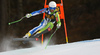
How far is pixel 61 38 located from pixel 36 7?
156 centimetres

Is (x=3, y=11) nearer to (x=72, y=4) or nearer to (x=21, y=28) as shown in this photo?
Answer: (x=21, y=28)

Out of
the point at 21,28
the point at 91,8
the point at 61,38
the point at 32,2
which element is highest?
the point at 32,2

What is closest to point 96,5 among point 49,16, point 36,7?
point 36,7

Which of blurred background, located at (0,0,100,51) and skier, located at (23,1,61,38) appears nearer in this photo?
skier, located at (23,1,61,38)

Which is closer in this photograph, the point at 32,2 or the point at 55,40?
the point at 32,2

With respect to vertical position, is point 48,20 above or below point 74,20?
above

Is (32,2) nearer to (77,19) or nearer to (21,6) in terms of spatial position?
(21,6)

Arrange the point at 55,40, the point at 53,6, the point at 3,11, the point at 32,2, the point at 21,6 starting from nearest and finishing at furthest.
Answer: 1. the point at 53,6
2. the point at 3,11
3. the point at 21,6
4. the point at 32,2
5. the point at 55,40

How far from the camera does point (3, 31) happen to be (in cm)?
378

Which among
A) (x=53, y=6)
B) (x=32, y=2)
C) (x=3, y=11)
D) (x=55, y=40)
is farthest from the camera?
(x=55, y=40)

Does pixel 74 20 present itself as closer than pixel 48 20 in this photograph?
No

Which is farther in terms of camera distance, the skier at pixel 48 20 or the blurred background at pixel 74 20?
the blurred background at pixel 74 20

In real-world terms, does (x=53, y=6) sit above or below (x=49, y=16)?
above

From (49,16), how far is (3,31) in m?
1.40
